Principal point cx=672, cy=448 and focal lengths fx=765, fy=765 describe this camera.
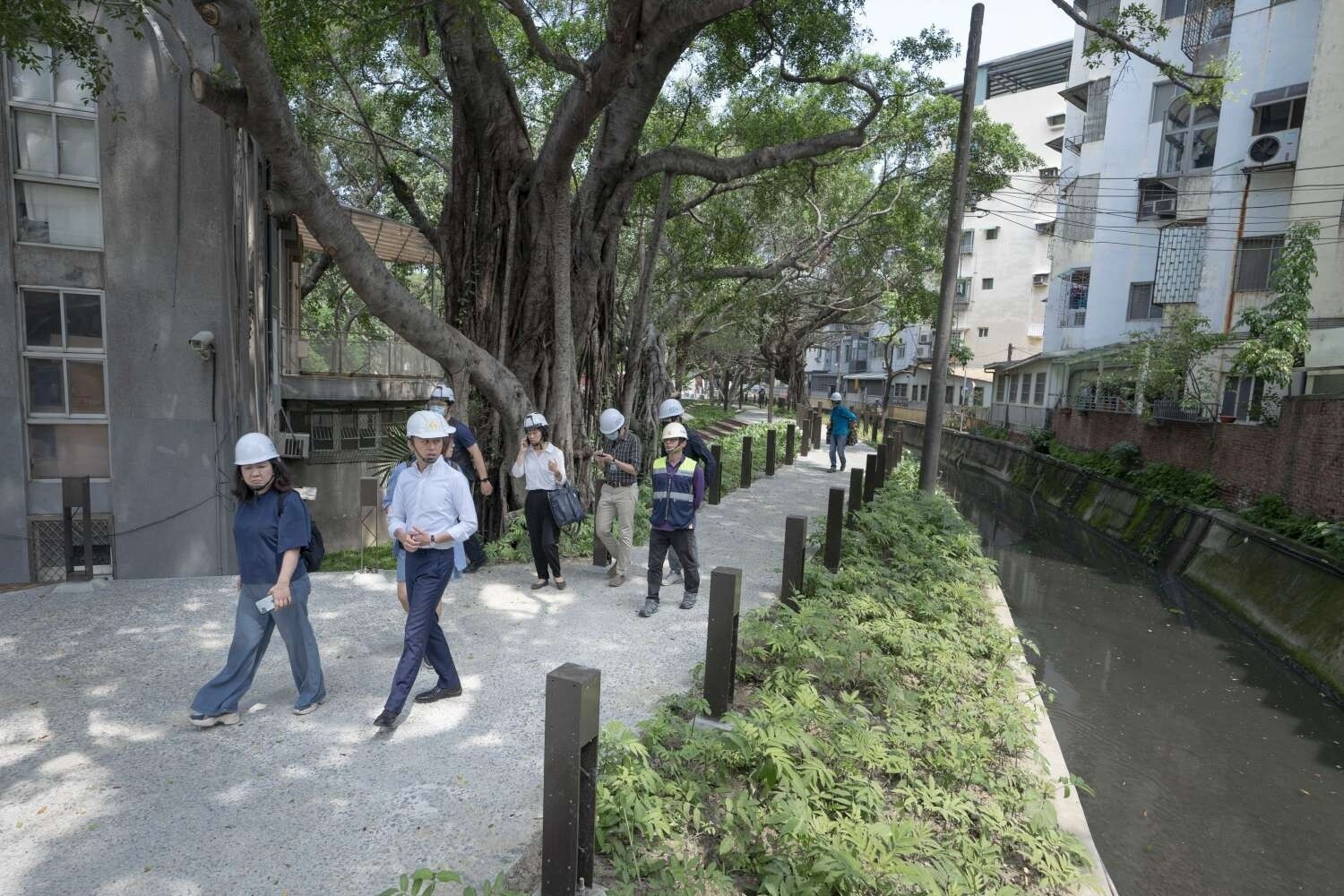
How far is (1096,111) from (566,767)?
30582mm

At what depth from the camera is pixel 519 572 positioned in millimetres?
7383

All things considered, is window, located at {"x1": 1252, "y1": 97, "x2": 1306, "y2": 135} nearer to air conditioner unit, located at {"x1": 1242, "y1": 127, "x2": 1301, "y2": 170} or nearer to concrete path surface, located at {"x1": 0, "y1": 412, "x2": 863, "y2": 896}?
air conditioner unit, located at {"x1": 1242, "y1": 127, "x2": 1301, "y2": 170}

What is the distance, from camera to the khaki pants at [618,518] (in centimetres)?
673

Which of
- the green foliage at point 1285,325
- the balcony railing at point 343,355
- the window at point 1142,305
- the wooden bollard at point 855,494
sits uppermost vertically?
the window at point 1142,305

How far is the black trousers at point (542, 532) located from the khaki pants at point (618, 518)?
436 millimetres

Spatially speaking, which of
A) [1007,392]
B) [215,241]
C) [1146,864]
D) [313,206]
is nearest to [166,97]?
[215,241]

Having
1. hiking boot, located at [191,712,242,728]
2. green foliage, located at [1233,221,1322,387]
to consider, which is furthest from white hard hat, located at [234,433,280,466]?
green foliage, located at [1233,221,1322,387]

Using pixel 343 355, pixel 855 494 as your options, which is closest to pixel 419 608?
pixel 855 494

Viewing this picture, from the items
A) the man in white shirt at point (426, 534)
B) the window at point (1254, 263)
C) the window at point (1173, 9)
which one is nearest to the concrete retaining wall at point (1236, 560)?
the window at point (1254, 263)

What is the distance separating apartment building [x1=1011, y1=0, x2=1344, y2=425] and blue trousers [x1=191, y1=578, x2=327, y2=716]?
619 inches

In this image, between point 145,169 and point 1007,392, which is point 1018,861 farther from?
point 1007,392

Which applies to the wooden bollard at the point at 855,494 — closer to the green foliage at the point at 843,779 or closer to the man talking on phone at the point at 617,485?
the man talking on phone at the point at 617,485

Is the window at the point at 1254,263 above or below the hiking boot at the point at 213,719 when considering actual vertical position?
above

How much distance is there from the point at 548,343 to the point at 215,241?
13.9ft
